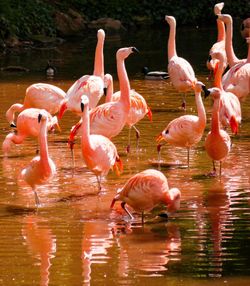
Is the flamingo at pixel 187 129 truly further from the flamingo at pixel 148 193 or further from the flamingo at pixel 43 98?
the flamingo at pixel 43 98

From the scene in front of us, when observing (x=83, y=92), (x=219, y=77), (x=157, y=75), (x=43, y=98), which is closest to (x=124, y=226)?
(x=83, y=92)

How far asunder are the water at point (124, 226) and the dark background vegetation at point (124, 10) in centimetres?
1091

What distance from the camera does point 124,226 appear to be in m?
8.46

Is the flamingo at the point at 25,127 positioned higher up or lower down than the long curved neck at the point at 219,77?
lower down

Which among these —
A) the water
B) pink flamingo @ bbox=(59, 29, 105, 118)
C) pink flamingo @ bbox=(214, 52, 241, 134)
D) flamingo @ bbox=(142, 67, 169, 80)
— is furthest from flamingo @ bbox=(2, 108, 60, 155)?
flamingo @ bbox=(142, 67, 169, 80)

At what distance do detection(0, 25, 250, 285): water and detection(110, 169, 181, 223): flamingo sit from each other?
17 cm

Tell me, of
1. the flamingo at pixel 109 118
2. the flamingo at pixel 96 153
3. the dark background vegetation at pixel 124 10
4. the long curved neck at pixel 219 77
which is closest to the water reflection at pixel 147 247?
the flamingo at pixel 96 153

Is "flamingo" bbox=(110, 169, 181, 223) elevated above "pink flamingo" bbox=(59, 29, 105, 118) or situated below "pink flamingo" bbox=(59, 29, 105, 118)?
below

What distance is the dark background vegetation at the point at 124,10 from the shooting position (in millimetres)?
23844

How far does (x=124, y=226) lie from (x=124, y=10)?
769 inches

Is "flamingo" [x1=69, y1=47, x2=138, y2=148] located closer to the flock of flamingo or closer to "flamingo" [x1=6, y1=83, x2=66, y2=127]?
the flock of flamingo

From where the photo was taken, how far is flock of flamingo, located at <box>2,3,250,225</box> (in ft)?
27.9

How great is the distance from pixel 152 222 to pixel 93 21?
1833cm

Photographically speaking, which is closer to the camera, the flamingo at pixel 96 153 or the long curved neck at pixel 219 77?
the flamingo at pixel 96 153
